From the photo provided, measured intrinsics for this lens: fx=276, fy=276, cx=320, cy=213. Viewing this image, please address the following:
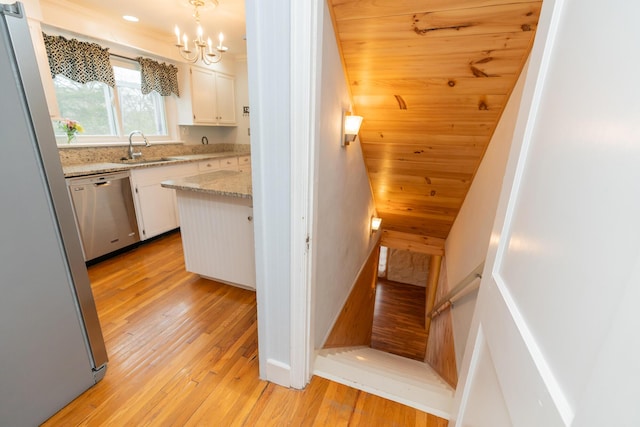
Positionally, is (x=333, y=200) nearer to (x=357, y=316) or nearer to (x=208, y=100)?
(x=357, y=316)

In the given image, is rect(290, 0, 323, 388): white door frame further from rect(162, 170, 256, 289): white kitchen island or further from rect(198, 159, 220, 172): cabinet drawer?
rect(198, 159, 220, 172): cabinet drawer

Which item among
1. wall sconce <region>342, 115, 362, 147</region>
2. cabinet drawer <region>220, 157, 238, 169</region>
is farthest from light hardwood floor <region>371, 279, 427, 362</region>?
cabinet drawer <region>220, 157, 238, 169</region>

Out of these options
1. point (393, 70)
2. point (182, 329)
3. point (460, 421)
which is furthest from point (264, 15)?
point (182, 329)

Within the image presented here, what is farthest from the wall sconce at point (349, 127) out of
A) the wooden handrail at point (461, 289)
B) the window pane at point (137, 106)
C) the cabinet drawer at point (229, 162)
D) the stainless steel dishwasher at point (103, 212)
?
the window pane at point (137, 106)

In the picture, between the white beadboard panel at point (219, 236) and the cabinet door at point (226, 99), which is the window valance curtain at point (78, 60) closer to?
the cabinet door at point (226, 99)

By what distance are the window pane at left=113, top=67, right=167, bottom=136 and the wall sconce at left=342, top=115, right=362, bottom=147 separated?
3213 mm

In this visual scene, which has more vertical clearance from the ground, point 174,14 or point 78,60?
point 174,14

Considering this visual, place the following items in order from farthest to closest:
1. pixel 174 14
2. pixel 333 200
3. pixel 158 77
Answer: pixel 158 77 → pixel 174 14 → pixel 333 200

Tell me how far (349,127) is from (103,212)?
8.64 feet

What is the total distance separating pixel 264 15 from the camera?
1.03 metres

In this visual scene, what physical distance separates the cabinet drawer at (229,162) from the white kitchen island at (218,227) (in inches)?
77.2

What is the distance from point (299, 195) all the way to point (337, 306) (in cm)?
142

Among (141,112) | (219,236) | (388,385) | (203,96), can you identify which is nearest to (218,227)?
(219,236)

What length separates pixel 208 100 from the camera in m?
4.31
